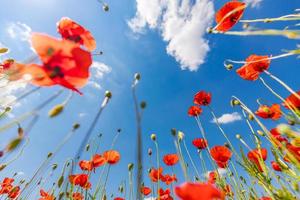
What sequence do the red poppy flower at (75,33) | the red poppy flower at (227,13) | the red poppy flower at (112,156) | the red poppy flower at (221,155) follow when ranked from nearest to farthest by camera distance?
the red poppy flower at (75,33), the red poppy flower at (227,13), the red poppy flower at (221,155), the red poppy flower at (112,156)

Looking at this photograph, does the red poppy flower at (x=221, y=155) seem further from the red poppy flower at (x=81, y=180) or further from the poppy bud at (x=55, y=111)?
the poppy bud at (x=55, y=111)

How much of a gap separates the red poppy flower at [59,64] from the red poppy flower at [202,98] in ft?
11.9

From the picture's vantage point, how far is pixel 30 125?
0.76m

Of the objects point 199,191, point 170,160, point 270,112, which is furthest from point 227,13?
point 170,160

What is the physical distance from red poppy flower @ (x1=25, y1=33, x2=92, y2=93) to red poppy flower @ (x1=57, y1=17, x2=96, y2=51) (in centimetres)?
50

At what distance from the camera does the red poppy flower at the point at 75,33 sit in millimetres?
1453

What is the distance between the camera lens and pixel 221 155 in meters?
3.29

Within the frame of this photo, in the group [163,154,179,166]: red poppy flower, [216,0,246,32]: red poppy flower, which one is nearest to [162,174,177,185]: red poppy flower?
[163,154,179,166]: red poppy flower

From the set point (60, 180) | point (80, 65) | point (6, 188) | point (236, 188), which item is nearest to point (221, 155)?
point (236, 188)

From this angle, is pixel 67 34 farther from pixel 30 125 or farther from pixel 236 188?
pixel 236 188

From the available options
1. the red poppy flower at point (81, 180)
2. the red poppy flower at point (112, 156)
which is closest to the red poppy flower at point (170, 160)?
the red poppy flower at point (112, 156)

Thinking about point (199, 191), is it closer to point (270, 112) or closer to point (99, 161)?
point (270, 112)

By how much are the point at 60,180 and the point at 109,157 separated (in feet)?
5.85

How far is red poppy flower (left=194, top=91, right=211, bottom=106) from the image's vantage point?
445cm
